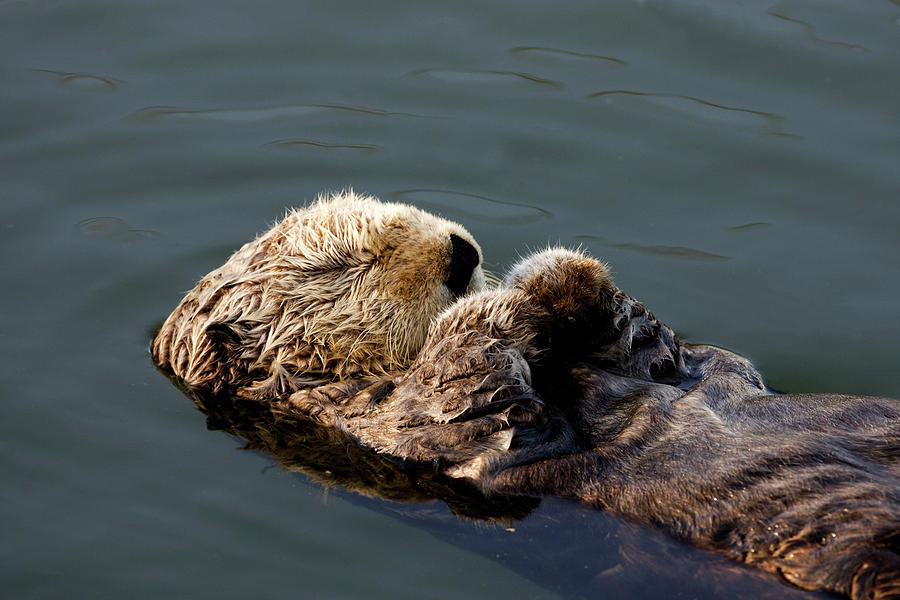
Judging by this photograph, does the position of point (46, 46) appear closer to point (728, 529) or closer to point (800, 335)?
point (800, 335)

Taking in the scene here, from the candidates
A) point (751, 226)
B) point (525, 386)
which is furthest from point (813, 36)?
point (525, 386)

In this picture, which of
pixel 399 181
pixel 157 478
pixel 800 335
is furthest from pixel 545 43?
pixel 157 478

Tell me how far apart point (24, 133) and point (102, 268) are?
1584 millimetres

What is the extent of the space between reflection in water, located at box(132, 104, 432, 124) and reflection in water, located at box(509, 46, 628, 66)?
41.9 inches

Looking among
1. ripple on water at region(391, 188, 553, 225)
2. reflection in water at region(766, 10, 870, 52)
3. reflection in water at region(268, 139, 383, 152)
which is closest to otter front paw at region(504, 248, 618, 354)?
ripple on water at region(391, 188, 553, 225)

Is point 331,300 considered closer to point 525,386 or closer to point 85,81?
point 525,386

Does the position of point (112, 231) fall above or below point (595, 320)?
below

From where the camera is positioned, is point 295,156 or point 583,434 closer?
point 583,434

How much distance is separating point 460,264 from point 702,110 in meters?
3.20

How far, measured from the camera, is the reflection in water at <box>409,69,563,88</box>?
703 centimetres

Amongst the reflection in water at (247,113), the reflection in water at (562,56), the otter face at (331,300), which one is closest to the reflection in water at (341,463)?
the otter face at (331,300)

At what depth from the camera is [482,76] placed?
279 inches

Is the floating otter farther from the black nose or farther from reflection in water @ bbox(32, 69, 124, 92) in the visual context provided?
reflection in water @ bbox(32, 69, 124, 92)

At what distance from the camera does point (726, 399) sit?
4082 millimetres
